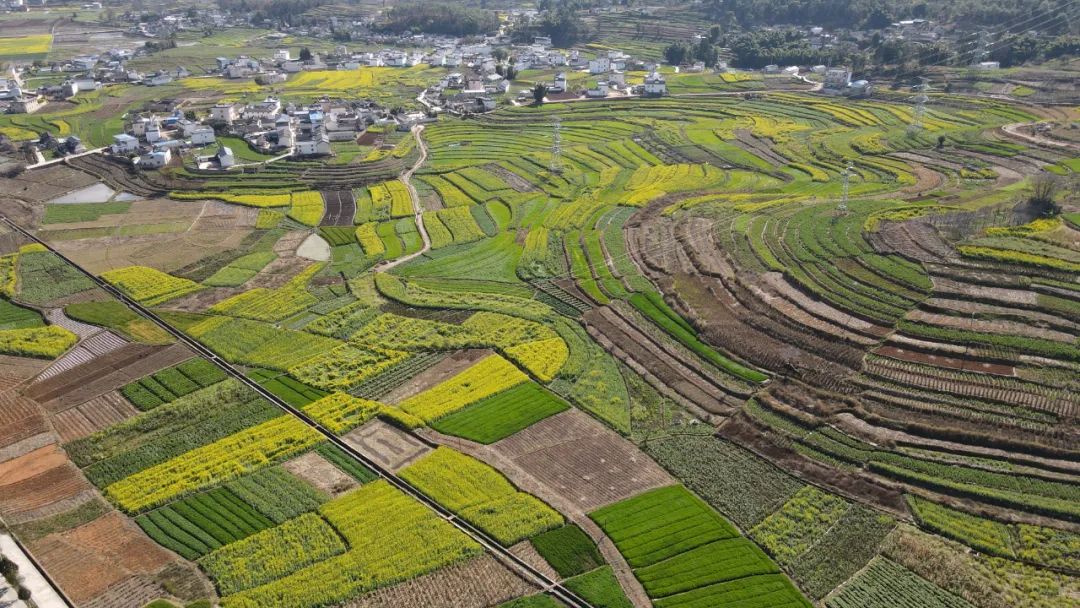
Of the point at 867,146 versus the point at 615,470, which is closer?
the point at 615,470

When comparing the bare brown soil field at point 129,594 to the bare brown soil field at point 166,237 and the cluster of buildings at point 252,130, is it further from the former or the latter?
the cluster of buildings at point 252,130

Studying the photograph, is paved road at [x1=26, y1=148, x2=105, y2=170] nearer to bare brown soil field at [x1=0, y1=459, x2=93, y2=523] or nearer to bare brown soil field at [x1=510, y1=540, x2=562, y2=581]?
bare brown soil field at [x1=0, y1=459, x2=93, y2=523]

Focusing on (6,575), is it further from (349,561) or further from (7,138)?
(7,138)

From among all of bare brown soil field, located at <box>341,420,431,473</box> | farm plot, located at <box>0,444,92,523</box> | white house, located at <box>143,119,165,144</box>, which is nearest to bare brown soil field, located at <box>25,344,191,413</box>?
farm plot, located at <box>0,444,92,523</box>

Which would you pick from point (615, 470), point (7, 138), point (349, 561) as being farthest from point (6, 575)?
point (7, 138)

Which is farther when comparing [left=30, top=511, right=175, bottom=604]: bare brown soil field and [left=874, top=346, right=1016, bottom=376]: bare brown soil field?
[left=874, top=346, right=1016, bottom=376]: bare brown soil field

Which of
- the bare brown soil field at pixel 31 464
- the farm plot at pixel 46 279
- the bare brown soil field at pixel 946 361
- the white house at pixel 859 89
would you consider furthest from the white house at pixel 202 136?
the white house at pixel 859 89
